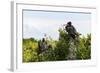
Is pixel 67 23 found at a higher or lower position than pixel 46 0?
lower

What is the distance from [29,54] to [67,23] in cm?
35

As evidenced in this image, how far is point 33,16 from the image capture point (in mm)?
1612

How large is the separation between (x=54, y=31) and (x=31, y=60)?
0.85ft

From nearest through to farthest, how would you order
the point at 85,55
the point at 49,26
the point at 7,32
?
the point at 7,32, the point at 49,26, the point at 85,55

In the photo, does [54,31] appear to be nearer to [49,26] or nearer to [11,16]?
[49,26]

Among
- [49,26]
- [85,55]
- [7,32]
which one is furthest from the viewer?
[85,55]

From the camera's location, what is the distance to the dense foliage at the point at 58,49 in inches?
62.9

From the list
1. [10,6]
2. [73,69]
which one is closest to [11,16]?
[10,6]

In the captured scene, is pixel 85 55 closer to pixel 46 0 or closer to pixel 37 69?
pixel 37 69

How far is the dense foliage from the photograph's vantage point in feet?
5.24

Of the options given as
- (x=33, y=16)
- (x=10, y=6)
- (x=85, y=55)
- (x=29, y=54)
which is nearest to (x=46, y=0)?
(x=33, y=16)

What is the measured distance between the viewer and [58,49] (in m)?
1.68

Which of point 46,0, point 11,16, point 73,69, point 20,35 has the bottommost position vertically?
point 73,69

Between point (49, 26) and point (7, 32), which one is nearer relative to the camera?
point (7, 32)
